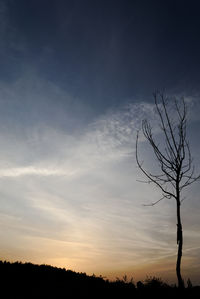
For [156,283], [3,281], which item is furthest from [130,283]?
[3,281]

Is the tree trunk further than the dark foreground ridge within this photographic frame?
Yes

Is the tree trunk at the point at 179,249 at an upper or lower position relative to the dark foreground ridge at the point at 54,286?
upper

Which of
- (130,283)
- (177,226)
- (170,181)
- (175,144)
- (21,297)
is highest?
(175,144)

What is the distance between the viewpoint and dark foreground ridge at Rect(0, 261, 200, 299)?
7.37 metres

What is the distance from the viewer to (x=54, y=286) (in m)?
8.16

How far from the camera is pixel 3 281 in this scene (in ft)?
25.4

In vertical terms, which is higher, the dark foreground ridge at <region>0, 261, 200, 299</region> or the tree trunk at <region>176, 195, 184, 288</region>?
the tree trunk at <region>176, 195, 184, 288</region>

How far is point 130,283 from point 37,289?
490cm

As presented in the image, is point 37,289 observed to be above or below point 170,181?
below

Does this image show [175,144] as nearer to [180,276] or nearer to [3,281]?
[180,276]

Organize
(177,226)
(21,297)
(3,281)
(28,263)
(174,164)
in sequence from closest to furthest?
(21,297) < (3,281) < (177,226) < (174,164) < (28,263)

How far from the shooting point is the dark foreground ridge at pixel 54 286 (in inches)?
290

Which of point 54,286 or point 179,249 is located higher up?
point 179,249

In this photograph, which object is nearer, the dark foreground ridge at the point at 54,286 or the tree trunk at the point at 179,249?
the dark foreground ridge at the point at 54,286
